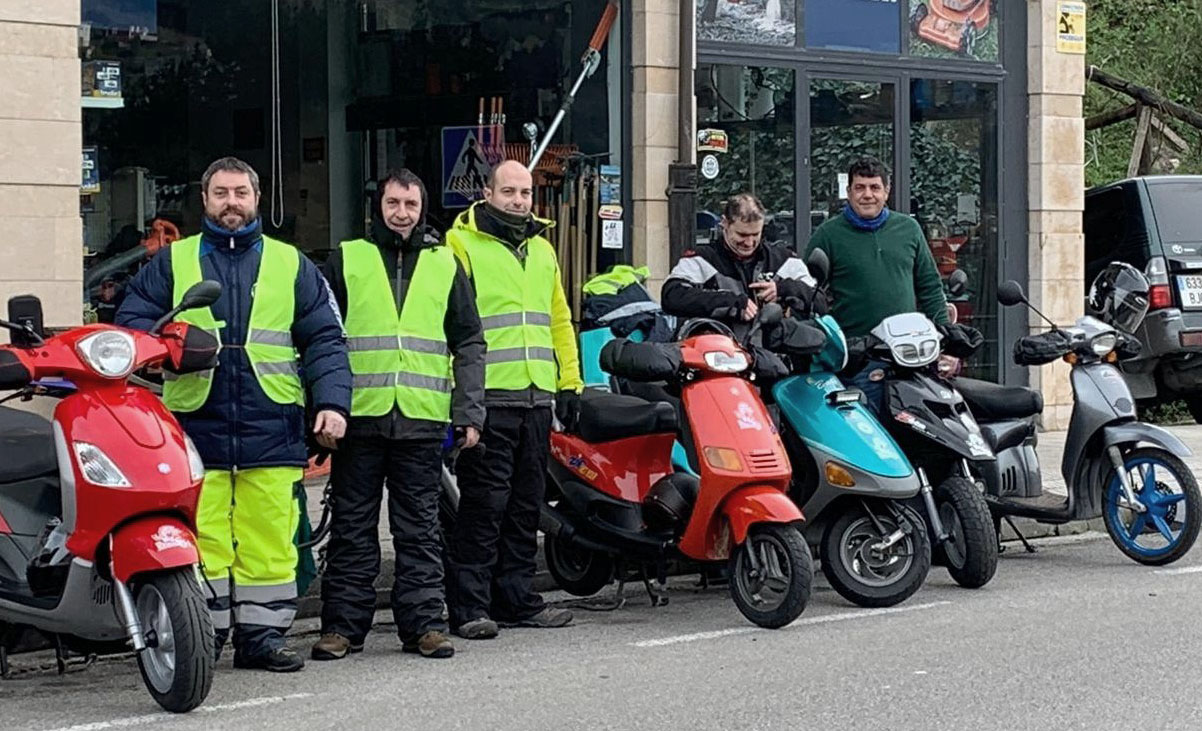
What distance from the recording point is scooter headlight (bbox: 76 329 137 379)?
709cm

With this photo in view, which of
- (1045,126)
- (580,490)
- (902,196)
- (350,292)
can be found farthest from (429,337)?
(1045,126)

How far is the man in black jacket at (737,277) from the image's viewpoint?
9344 mm

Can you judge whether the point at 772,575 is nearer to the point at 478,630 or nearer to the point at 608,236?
the point at 478,630

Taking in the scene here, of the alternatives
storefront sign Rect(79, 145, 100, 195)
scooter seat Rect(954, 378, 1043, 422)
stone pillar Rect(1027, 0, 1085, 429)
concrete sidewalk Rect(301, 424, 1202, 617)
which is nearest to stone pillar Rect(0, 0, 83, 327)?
storefront sign Rect(79, 145, 100, 195)

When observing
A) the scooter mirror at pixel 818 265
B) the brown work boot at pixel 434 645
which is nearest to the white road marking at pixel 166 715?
the brown work boot at pixel 434 645

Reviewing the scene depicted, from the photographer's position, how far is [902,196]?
15.8m

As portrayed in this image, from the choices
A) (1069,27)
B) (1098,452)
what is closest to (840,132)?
(1069,27)

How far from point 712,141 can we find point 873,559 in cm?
596

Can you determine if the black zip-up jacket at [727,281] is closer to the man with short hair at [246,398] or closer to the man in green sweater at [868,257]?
the man in green sweater at [868,257]

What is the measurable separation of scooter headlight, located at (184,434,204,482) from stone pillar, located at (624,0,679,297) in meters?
7.06

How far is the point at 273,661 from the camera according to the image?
7.81 m

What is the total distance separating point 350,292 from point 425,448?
65cm

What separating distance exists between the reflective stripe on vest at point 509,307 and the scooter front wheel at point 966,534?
6.26ft

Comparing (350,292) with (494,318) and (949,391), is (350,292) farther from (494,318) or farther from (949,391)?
(949,391)
